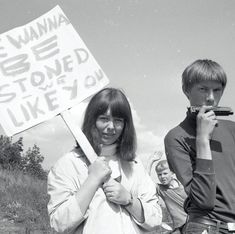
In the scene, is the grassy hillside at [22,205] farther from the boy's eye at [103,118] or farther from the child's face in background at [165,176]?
the boy's eye at [103,118]

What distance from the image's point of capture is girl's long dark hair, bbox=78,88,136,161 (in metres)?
2.43

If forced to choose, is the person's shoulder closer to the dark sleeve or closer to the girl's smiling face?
the girl's smiling face

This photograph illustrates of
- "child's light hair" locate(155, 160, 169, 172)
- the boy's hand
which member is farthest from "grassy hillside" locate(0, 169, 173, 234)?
the boy's hand

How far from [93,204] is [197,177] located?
1.72 ft

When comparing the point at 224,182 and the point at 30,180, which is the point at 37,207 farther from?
the point at 224,182

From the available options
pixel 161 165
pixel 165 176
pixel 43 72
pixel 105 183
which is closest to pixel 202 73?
pixel 105 183

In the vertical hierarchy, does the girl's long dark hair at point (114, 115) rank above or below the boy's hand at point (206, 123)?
above

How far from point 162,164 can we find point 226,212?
11.9ft

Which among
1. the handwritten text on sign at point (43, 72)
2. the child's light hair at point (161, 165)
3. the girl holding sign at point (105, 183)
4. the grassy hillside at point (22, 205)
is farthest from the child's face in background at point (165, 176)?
the grassy hillside at point (22, 205)

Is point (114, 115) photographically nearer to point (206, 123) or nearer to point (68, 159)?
point (68, 159)

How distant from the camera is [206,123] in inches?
87.0

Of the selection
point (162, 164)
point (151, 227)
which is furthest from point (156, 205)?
point (162, 164)

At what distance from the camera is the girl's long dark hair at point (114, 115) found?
2.43 metres

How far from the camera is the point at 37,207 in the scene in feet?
37.8
